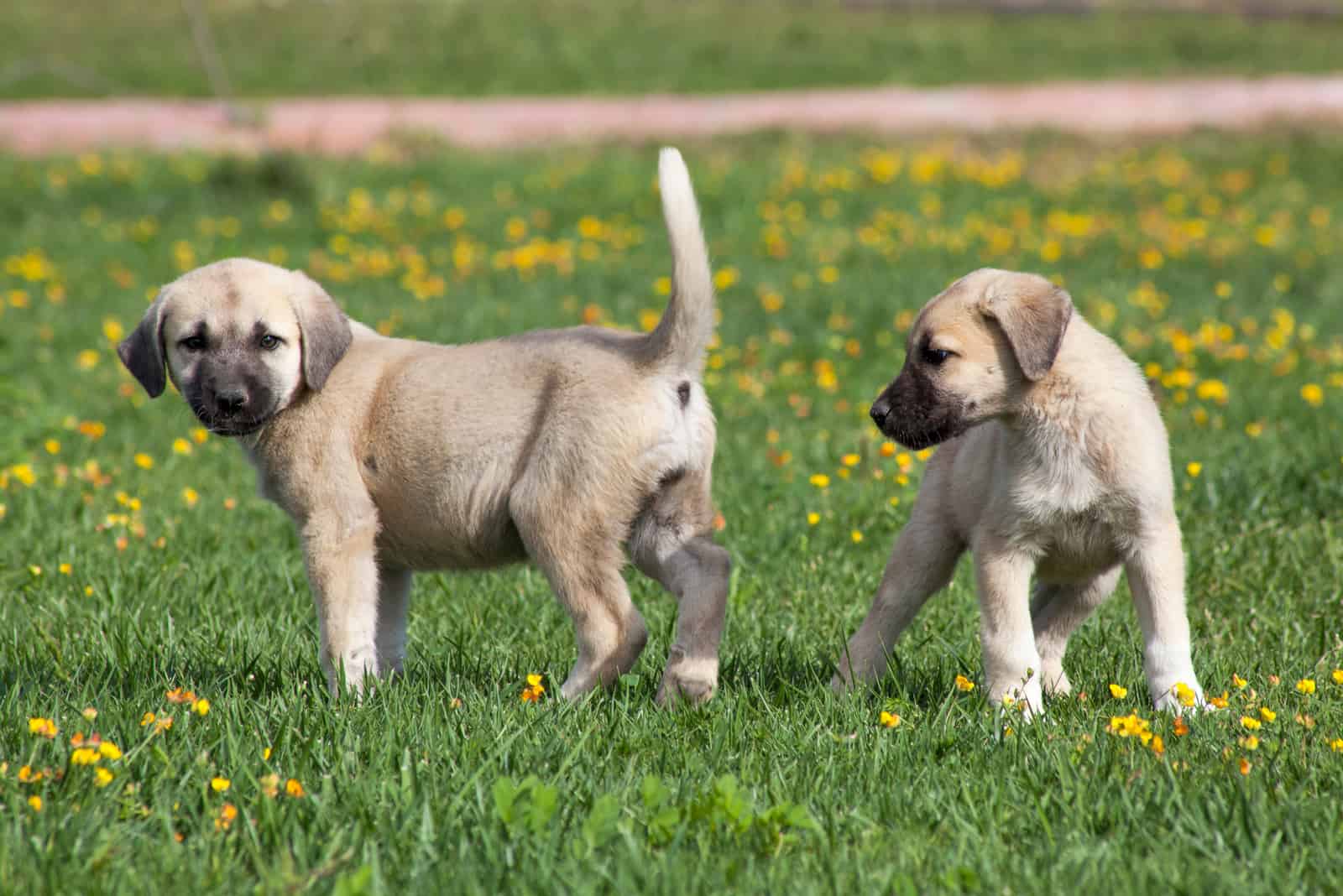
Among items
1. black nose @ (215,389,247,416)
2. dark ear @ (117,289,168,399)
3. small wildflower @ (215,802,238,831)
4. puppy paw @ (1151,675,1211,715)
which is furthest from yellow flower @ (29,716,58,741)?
puppy paw @ (1151,675,1211,715)

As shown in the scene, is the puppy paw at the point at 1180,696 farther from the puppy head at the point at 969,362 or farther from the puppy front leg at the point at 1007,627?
the puppy head at the point at 969,362

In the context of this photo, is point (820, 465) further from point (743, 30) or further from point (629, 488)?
point (743, 30)

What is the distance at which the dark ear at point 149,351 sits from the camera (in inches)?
176

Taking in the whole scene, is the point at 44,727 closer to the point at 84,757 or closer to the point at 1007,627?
the point at 84,757

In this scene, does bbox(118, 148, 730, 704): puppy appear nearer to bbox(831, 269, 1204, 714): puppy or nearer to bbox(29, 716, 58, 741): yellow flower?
bbox(831, 269, 1204, 714): puppy

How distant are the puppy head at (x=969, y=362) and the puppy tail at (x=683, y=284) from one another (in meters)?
0.52

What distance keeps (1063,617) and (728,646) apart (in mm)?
992

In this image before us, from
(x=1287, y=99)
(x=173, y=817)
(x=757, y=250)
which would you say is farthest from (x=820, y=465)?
(x=1287, y=99)

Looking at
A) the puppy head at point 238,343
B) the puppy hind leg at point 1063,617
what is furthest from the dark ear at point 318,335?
the puppy hind leg at point 1063,617

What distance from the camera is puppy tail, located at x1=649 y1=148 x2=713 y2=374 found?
4.09m

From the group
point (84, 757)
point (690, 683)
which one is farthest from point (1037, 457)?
point (84, 757)

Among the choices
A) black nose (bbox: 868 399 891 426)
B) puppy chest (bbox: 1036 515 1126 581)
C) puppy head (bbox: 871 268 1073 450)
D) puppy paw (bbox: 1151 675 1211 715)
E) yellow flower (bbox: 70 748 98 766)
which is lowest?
puppy paw (bbox: 1151 675 1211 715)

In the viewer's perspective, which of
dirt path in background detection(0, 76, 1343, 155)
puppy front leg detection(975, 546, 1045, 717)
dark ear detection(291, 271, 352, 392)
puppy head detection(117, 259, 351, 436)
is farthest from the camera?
dirt path in background detection(0, 76, 1343, 155)

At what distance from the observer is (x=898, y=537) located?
14.6ft
